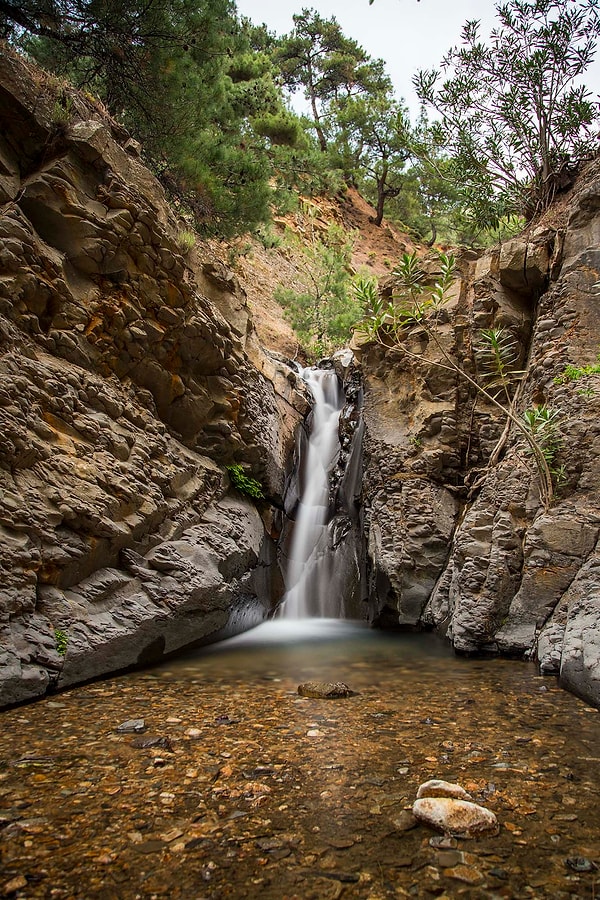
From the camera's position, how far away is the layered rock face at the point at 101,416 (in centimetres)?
458

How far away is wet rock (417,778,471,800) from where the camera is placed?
243 centimetres

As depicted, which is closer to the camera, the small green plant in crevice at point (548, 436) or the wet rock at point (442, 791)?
the wet rock at point (442, 791)

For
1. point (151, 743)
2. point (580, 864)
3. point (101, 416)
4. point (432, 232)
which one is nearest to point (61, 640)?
point (151, 743)

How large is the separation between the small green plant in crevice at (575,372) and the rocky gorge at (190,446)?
43 mm

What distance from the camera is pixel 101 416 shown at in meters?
5.93

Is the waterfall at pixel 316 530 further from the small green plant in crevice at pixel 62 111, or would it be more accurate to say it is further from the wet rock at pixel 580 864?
the wet rock at pixel 580 864

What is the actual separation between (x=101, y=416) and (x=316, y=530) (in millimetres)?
5880

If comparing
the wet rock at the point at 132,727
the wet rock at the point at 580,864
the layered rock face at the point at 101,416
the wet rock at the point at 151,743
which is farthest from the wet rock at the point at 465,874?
the layered rock face at the point at 101,416

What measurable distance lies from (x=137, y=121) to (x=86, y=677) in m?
8.57

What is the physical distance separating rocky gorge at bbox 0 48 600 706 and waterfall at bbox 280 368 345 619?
49 cm

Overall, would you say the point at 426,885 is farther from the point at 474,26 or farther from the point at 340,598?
the point at 474,26

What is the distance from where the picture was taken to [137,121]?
27.5ft

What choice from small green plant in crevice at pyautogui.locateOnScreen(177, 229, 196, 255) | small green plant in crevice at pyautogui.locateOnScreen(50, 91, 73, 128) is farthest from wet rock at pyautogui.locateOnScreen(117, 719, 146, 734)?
small green plant in crevice at pyautogui.locateOnScreen(50, 91, 73, 128)

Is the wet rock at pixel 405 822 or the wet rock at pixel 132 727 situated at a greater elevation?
the wet rock at pixel 405 822
